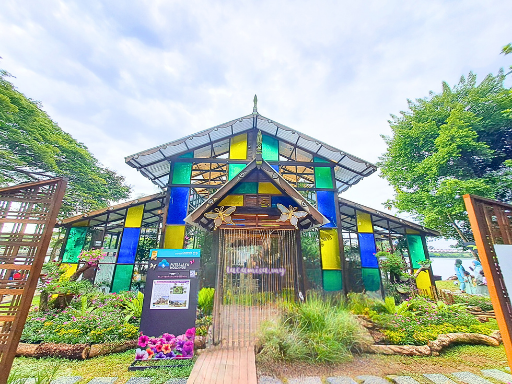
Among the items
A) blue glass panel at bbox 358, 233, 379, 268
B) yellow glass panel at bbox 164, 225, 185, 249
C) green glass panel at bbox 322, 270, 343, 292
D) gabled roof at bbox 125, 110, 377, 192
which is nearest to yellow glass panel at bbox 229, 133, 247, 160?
gabled roof at bbox 125, 110, 377, 192

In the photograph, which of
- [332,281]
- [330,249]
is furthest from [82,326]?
[330,249]

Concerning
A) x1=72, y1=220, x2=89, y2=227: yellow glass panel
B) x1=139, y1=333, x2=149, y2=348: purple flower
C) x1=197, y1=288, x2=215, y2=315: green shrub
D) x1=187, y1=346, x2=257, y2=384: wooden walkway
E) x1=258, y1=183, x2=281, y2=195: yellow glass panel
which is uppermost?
x1=258, y1=183, x2=281, y2=195: yellow glass panel

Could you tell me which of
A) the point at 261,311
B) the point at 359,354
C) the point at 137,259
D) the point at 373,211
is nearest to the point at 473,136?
the point at 373,211

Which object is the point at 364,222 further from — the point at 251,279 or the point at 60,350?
the point at 60,350

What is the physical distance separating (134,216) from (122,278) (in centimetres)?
283

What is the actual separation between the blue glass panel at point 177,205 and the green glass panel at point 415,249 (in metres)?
11.7

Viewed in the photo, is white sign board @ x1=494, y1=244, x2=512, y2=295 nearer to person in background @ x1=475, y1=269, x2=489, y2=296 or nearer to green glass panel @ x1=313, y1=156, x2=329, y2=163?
green glass panel @ x1=313, y1=156, x2=329, y2=163

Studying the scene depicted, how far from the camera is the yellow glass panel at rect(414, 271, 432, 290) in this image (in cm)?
1102

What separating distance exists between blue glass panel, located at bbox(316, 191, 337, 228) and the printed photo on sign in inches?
267

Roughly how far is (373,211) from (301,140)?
5170 millimetres

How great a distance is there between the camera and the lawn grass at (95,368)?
15.4ft

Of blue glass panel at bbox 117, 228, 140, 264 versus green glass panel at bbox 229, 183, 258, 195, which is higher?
green glass panel at bbox 229, 183, 258, 195

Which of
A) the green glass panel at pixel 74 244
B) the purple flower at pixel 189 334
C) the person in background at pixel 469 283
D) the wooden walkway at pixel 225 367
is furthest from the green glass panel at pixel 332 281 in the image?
the person in background at pixel 469 283

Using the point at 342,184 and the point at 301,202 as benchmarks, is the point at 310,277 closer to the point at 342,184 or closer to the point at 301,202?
the point at 301,202
